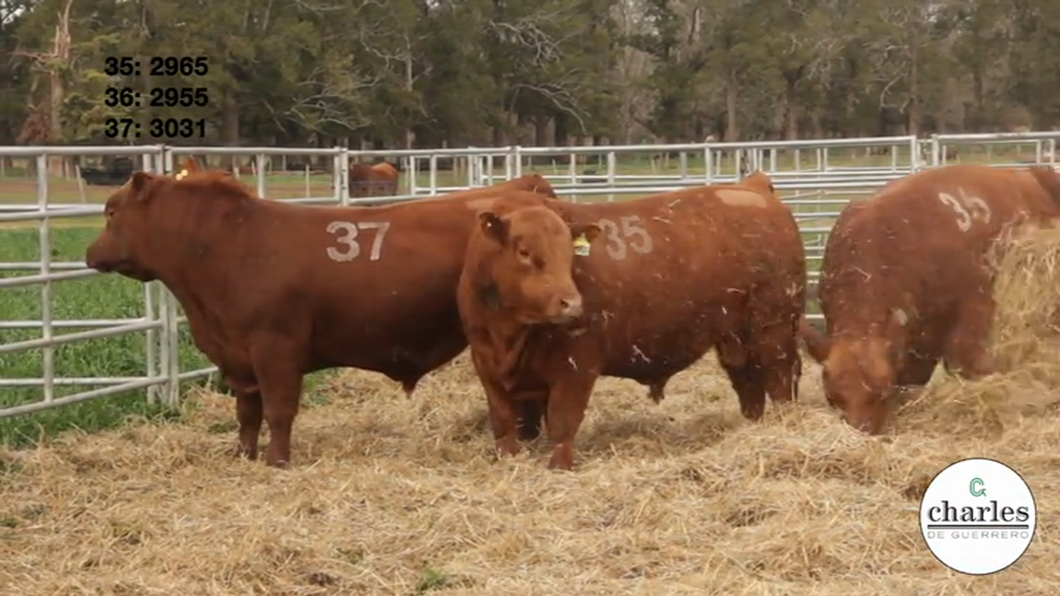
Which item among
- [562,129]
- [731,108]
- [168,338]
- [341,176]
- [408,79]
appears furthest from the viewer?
[731,108]

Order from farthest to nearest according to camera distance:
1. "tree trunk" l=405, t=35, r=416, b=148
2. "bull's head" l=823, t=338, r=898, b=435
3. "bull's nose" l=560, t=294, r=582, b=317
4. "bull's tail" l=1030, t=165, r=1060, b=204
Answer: "tree trunk" l=405, t=35, r=416, b=148
"bull's tail" l=1030, t=165, r=1060, b=204
"bull's head" l=823, t=338, r=898, b=435
"bull's nose" l=560, t=294, r=582, b=317

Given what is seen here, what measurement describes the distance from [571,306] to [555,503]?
2.97 feet

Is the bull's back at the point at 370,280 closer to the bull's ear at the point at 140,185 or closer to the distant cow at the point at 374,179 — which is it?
the bull's ear at the point at 140,185

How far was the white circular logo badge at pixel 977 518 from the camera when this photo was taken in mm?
3969

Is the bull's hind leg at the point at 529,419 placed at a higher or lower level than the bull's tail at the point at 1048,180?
lower

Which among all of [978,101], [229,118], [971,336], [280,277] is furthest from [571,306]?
[978,101]

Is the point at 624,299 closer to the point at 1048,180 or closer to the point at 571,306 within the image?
the point at 571,306

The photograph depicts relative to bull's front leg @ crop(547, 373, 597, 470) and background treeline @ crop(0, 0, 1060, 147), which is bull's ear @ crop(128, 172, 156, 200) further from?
background treeline @ crop(0, 0, 1060, 147)

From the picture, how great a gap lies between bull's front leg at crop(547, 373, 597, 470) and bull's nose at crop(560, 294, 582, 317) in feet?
1.53

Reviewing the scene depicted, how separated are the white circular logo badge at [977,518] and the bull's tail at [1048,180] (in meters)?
3.23

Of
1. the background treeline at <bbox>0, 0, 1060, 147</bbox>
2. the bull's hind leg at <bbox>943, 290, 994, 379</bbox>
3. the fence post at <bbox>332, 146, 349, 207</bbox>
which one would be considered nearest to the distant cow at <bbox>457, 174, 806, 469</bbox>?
the bull's hind leg at <bbox>943, 290, 994, 379</bbox>

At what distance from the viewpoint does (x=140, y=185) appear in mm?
6461

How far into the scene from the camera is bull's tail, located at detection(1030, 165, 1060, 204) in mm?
7055

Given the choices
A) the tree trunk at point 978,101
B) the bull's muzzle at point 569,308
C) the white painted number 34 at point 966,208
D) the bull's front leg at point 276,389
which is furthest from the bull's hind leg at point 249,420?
the tree trunk at point 978,101
